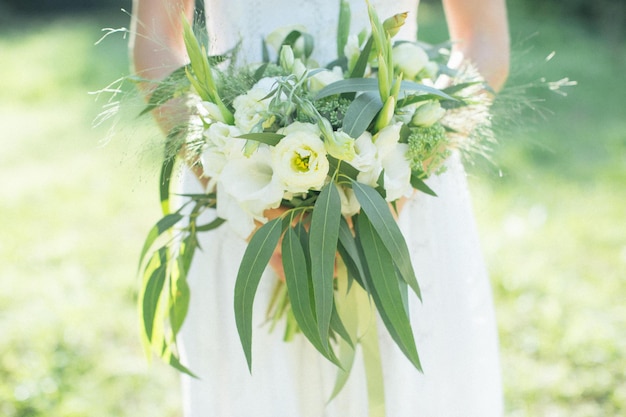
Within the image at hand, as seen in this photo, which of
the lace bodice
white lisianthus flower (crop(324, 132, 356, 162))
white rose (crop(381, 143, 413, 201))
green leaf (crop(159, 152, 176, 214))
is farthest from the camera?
the lace bodice

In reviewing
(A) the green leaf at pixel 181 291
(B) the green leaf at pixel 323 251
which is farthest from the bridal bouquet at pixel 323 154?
(A) the green leaf at pixel 181 291

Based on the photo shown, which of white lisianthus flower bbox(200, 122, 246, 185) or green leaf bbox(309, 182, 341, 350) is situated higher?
white lisianthus flower bbox(200, 122, 246, 185)

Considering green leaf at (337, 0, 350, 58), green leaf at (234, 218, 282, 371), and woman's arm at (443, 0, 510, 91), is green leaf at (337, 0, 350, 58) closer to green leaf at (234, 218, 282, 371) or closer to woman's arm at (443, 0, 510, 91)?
woman's arm at (443, 0, 510, 91)

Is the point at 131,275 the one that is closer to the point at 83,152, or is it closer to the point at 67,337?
the point at 67,337

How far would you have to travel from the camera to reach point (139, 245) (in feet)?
11.5

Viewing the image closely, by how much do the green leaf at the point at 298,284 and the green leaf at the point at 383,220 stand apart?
0.11 metres

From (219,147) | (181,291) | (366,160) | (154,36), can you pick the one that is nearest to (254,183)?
(219,147)

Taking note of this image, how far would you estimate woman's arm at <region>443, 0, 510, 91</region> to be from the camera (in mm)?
1405

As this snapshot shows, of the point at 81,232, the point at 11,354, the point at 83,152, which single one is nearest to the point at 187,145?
the point at 11,354

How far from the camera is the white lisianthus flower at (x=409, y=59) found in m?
1.17

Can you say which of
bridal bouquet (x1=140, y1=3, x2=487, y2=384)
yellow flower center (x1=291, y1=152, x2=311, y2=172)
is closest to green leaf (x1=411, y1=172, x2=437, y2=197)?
bridal bouquet (x1=140, y1=3, x2=487, y2=384)

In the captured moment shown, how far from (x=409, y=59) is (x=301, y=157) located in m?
0.28

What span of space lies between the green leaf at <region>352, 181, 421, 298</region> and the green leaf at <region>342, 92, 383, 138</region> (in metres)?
0.07

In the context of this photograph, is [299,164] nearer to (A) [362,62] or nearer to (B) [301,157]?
(B) [301,157]
